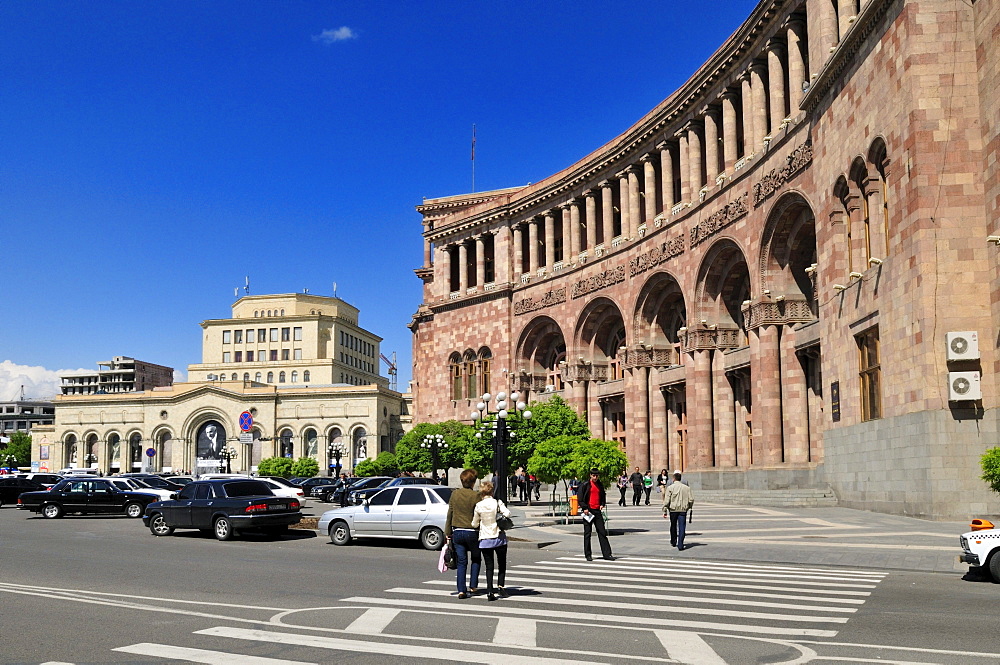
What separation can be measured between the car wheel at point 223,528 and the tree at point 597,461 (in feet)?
29.8

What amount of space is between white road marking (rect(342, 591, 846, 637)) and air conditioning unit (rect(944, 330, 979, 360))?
16.0 metres

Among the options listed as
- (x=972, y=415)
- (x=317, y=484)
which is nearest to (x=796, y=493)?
(x=972, y=415)

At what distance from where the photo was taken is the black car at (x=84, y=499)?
3419 cm

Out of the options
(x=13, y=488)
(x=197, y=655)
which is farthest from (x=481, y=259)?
(x=197, y=655)

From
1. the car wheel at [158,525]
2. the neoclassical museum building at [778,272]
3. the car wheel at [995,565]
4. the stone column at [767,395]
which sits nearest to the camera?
the car wheel at [995,565]

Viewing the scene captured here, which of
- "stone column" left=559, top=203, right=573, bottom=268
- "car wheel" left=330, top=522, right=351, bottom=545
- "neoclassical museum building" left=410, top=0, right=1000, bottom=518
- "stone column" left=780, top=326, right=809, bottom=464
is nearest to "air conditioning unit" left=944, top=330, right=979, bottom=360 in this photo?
"neoclassical museum building" left=410, top=0, right=1000, bottom=518

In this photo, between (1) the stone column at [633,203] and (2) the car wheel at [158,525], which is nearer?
(2) the car wheel at [158,525]

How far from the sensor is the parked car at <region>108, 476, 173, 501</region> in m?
33.9

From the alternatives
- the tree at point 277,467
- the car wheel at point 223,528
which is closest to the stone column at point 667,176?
the car wheel at point 223,528

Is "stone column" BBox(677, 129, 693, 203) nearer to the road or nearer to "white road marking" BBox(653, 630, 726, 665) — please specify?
the road

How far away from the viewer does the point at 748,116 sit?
3956cm

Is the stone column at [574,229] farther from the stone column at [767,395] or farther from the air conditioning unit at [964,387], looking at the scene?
the air conditioning unit at [964,387]

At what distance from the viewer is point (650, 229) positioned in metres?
47.5

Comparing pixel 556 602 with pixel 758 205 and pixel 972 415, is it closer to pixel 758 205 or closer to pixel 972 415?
pixel 972 415
